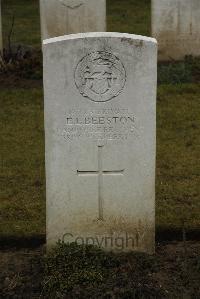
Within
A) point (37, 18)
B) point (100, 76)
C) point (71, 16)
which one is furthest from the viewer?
point (37, 18)

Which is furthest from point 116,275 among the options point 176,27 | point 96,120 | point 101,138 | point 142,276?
point 176,27

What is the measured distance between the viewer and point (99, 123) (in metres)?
5.00

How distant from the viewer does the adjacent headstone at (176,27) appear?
10461mm

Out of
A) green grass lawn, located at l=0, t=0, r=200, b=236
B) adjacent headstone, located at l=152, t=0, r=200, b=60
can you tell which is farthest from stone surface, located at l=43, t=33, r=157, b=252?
adjacent headstone, located at l=152, t=0, r=200, b=60

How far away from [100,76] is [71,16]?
18.7ft

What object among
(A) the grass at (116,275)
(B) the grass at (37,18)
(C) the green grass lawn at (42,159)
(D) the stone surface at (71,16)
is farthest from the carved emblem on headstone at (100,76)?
(B) the grass at (37,18)

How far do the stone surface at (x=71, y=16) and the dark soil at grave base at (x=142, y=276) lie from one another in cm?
550

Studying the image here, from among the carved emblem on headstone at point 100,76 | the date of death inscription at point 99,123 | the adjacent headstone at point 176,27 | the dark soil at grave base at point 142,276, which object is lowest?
the dark soil at grave base at point 142,276

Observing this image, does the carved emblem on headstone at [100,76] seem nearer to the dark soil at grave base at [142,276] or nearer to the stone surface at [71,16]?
the dark soil at grave base at [142,276]

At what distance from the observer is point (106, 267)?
16.7ft

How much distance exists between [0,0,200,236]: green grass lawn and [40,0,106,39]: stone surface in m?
1.29

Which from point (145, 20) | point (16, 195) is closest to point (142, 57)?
point (16, 195)

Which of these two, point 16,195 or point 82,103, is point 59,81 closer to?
point 82,103

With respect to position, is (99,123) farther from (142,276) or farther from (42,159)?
(42,159)
